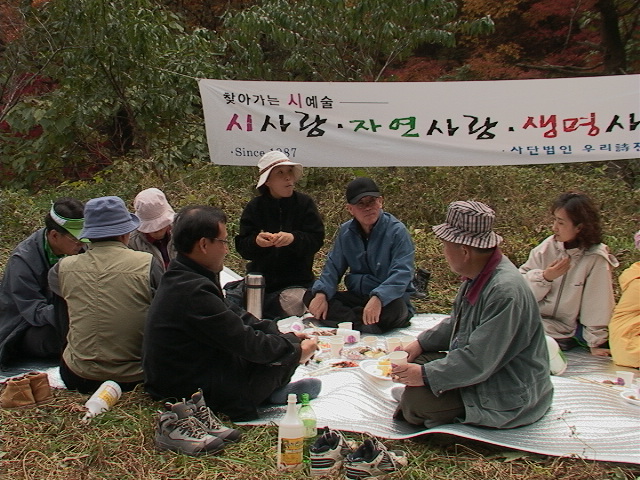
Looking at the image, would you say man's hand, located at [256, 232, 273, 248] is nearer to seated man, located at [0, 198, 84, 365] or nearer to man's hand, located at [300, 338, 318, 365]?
seated man, located at [0, 198, 84, 365]

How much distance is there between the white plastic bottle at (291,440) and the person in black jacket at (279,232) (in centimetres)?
220

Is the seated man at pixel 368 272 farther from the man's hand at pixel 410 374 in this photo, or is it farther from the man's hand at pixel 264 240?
the man's hand at pixel 410 374

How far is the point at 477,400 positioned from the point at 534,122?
4227mm

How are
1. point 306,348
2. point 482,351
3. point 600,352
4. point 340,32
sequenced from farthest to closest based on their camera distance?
1. point 340,32
2. point 600,352
3. point 306,348
4. point 482,351

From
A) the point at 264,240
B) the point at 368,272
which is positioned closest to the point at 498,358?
the point at 368,272

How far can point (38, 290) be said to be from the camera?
12.5ft

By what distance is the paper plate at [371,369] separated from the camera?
138 inches

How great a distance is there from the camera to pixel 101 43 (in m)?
7.90

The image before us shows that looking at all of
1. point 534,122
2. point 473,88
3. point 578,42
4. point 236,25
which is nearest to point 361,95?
point 473,88

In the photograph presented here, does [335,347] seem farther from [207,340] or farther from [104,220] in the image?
[104,220]

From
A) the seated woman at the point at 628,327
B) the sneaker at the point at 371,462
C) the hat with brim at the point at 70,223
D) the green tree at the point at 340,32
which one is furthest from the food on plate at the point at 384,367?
the green tree at the point at 340,32

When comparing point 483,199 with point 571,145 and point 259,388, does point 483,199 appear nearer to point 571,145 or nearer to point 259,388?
point 571,145

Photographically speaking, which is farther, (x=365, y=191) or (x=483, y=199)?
(x=483, y=199)

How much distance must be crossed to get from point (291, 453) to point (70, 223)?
189 centimetres
